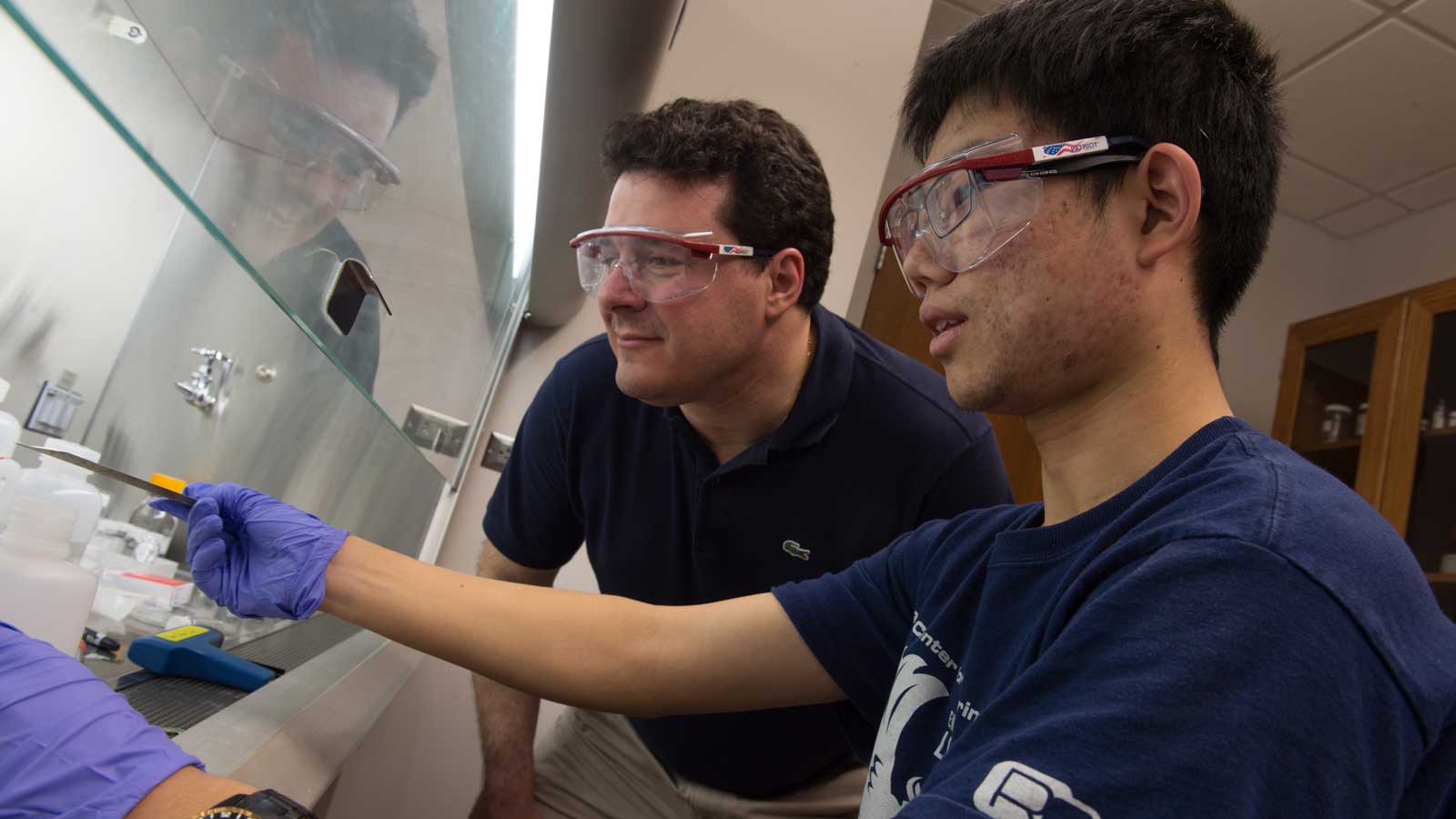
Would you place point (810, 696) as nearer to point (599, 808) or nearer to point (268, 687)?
point (268, 687)

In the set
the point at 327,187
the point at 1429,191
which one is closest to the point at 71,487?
the point at 327,187

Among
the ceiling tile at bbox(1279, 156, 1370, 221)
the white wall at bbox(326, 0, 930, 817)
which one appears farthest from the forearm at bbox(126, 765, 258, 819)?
the ceiling tile at bbox(1279, 156, 1370, 221)

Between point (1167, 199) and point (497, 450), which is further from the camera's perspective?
point (497, 450)

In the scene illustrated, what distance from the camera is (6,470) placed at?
2.42 feet

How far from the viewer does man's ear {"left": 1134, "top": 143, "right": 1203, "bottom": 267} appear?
2.35ft

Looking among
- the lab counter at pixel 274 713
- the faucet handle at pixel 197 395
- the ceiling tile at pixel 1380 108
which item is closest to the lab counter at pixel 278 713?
the lab counter at pixel 274 713

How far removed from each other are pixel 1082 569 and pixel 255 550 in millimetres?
818

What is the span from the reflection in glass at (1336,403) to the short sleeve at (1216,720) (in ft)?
11.4

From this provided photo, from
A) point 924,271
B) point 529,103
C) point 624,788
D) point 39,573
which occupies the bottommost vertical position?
point 624,788

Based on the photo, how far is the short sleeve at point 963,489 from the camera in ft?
4.62

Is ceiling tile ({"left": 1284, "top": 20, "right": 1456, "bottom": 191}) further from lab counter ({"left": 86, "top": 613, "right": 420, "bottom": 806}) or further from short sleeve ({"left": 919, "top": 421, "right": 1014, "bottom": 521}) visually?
lab counter ({"left": 86, "top": 613, "right": 420, "bottom": 806})

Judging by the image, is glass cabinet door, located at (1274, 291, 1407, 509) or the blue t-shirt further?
glass cabinet door, located at (1274, 291, 1407, 509)

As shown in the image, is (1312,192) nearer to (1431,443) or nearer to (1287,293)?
(1287,293)

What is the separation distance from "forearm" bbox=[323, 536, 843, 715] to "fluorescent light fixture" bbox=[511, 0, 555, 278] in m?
0.67
